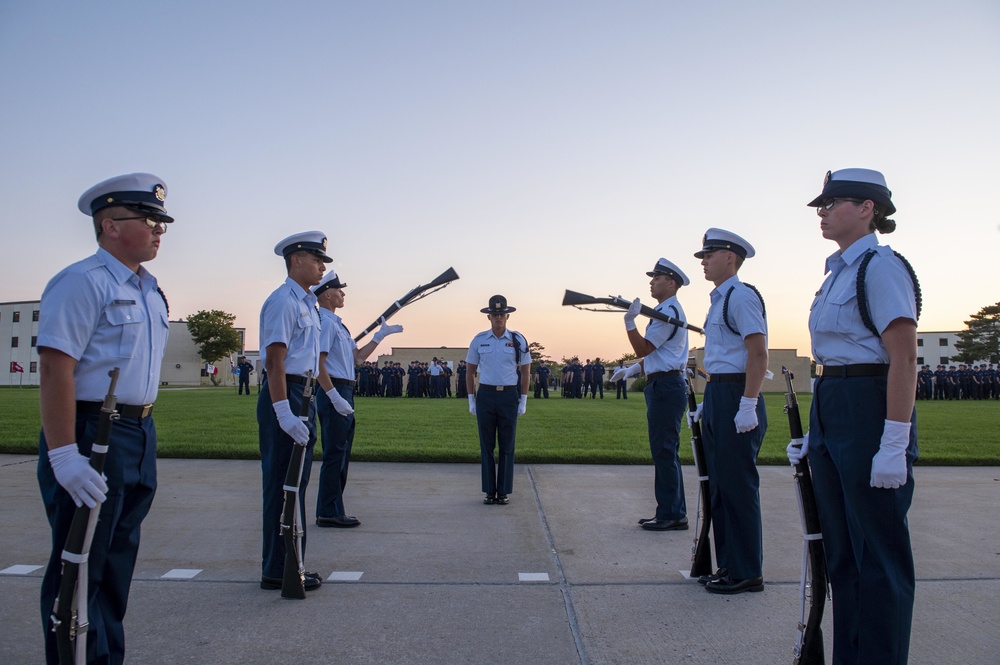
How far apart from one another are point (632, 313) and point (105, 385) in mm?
4279

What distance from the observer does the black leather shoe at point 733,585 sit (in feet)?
13.7

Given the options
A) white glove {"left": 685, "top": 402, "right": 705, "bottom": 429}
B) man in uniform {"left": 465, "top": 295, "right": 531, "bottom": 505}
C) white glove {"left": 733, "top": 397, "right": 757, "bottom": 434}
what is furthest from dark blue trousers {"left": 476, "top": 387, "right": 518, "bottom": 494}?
white glove {"left": 733, "top": 397, "right": 757, "bottom": 434}

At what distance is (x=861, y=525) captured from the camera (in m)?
2.76

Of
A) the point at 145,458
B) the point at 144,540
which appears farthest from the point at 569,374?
the point at 145,458

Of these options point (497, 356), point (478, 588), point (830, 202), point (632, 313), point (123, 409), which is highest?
point (830, 202)

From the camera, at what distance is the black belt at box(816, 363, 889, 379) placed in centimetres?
284

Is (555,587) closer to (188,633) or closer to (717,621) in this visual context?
(717,621)

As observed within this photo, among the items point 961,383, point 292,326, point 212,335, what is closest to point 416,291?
point 292,326

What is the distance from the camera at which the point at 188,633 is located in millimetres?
3477

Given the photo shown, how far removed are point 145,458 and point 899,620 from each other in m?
3.00

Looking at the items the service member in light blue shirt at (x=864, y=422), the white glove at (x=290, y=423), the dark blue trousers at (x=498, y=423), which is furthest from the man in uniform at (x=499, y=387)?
the service member in light blue shirt at (x=864, y=422)

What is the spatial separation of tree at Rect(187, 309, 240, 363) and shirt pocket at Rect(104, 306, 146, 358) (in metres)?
75.3

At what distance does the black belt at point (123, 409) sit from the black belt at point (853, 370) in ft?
9.10

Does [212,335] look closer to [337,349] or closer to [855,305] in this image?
[337,349]
